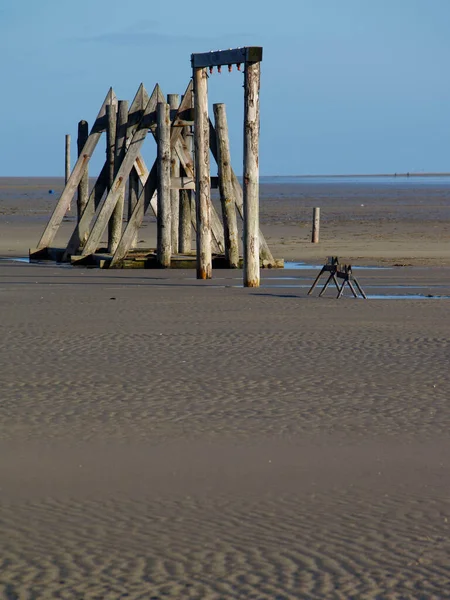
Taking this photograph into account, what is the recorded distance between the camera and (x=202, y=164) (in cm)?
1681

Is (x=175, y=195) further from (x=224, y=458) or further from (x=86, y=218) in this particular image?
(x=224, y=458)

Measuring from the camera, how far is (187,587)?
4000mm

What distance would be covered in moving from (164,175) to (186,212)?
2.69 meters

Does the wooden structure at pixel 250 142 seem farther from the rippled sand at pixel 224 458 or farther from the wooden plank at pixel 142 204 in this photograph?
the rippled sand at pixel 224 458

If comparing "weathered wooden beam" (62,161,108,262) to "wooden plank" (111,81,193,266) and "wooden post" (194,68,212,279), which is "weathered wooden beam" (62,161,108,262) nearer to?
"wooden plank" (111,81,193,266)

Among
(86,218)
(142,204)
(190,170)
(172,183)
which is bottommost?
(86,218)

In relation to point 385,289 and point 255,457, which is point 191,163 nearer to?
point 385,289

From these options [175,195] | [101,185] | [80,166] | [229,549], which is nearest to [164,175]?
[175,195]

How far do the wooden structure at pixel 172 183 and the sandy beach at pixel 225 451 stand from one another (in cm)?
348

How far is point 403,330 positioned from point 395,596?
7307mm

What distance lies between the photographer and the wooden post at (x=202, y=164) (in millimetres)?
16781

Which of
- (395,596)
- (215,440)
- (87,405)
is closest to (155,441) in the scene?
(215,440)

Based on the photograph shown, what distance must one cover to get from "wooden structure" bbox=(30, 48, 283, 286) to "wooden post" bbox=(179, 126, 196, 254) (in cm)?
2

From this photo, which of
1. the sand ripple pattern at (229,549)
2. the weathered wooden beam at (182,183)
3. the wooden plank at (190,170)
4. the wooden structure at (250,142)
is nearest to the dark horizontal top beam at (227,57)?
the wooden structure at (250,142)
